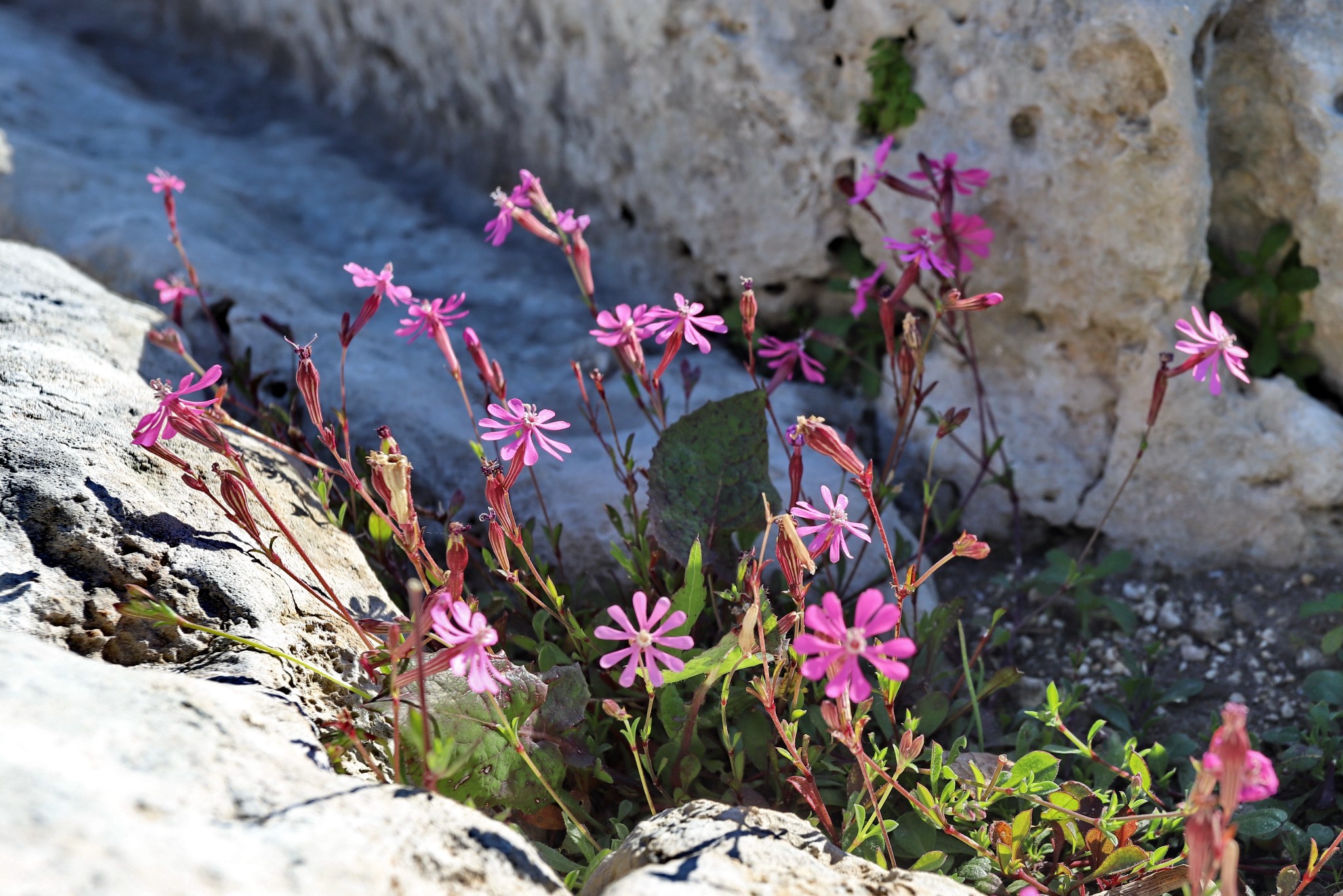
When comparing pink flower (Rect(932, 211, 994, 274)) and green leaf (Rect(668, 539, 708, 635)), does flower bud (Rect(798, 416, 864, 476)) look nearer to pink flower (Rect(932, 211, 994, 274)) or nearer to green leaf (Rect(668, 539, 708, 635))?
green leaf (Rect(668, 539, 708, 635))

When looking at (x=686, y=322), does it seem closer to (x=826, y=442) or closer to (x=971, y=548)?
(x=826, y=442)

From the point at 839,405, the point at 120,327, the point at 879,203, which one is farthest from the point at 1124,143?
the point at 120,327

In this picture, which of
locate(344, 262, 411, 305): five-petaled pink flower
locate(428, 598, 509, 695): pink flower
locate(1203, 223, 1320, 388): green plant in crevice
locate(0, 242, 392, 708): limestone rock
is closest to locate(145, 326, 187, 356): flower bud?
locate(0, 242, 392, 708): limestone rock

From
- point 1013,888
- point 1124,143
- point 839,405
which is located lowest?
point 1013,888

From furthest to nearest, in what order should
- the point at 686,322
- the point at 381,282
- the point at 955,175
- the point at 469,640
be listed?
the point at 955,175 → the point at 381,282 → the point at 686,322 → the point at 469,640

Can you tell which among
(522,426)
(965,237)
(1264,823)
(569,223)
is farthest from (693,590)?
(965,237)

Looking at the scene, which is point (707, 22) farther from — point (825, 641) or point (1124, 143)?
point (825, 641)

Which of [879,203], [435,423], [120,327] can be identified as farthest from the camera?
[879,203]
